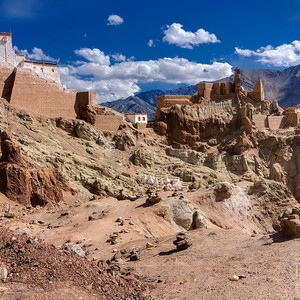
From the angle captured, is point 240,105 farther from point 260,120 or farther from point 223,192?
point 223,192

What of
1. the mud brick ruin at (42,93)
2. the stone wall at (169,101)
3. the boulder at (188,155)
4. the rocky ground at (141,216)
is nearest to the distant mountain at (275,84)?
the stone wall at (169,101)

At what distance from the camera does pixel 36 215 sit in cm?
1750

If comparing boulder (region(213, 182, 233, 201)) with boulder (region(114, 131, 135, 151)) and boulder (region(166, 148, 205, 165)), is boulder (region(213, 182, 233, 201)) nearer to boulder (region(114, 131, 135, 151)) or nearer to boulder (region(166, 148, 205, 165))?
boulder (region(114, 131, 135, 151))

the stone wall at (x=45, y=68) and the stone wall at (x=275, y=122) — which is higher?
the stone wall at (x=45, y=68)

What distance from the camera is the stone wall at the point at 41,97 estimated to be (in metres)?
30.3

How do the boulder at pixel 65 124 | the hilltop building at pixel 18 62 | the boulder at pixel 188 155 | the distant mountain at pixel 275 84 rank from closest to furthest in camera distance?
the boulder at pixel 65 124 < the hilltop building at pixel 18 62 < the boulder at pixel 188 155 < the distant mountain at pixel 275 84

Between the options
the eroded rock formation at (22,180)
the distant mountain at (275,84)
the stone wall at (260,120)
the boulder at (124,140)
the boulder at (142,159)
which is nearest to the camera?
the eroded rock formation at (22,180)

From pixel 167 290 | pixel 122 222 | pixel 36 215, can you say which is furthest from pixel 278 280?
pixel 36 215

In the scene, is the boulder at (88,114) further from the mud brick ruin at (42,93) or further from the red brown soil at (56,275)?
the red brown soil at (56,275)

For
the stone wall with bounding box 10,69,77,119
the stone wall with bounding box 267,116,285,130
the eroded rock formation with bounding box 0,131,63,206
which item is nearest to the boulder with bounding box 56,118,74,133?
the stone wall with bounding box 10,69,77,119

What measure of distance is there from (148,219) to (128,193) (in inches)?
378

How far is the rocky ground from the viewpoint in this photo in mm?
7504

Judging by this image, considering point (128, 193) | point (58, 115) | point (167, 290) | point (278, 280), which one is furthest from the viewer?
point (58, 115)

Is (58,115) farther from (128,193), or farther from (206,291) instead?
(206,291)
